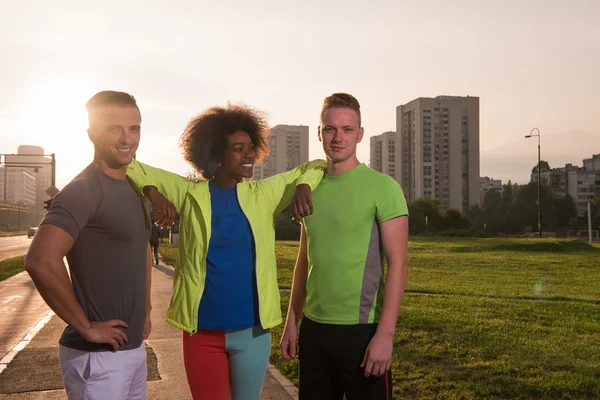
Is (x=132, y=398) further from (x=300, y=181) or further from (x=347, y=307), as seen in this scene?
(x=300, y=181)

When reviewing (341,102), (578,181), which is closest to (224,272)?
(341,102)

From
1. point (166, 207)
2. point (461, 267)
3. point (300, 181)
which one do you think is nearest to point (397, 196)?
point (300, 181)

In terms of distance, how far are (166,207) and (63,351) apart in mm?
811

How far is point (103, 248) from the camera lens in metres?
2.76

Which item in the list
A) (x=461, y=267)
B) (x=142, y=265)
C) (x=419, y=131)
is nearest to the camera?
(x=142, y=265)

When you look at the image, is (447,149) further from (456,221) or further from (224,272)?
(224,272)

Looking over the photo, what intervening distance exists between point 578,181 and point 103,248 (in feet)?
525

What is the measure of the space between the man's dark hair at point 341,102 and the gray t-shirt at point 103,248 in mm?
1134

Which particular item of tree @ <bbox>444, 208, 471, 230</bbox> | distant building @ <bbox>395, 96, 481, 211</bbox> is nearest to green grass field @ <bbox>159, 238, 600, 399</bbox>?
tree @ <bbox>444, 208, 471, 230</bbox>

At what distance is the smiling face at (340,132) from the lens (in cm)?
332

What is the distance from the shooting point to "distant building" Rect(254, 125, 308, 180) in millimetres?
144750

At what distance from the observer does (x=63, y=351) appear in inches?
112

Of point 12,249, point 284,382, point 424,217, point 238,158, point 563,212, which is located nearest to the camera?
point 238,158

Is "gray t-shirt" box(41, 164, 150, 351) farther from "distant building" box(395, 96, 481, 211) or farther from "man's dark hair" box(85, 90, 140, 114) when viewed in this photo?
"distant building" box(395, 96, 481, 211)
